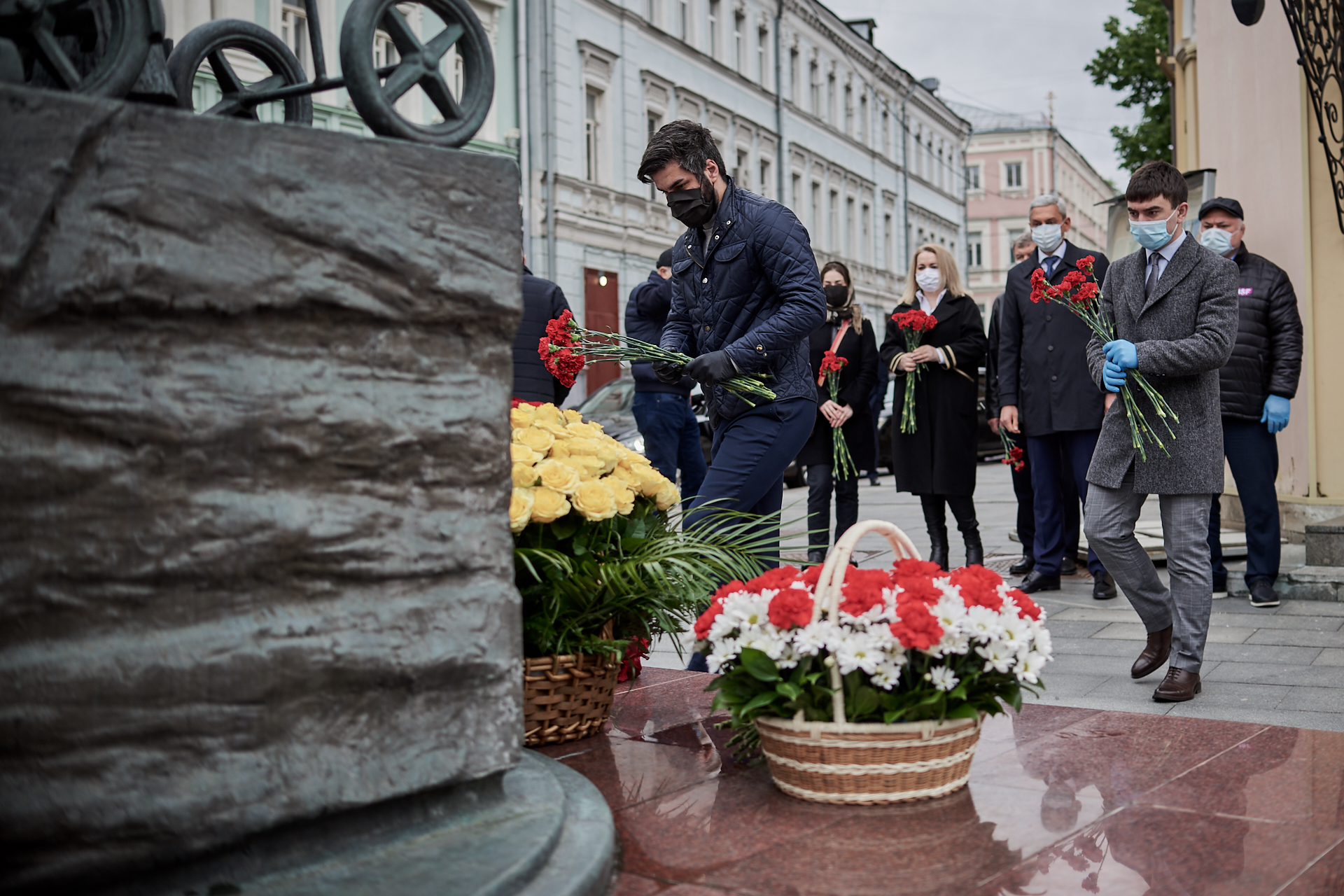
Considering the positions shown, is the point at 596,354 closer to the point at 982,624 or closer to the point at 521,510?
the point at 521,510

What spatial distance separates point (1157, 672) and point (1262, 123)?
5.70 metres

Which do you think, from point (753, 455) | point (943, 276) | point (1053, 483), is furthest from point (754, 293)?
point (943, 276)

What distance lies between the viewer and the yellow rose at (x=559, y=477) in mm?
3266

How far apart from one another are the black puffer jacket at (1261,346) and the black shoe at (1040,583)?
55.8 inches

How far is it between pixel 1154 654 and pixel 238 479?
3784 millimetres

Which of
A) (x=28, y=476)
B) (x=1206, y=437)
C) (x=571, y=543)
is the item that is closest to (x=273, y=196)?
(x=28, y=476)

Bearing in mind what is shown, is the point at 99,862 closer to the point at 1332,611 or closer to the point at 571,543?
the point at 571,543

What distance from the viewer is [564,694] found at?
10.7 ft

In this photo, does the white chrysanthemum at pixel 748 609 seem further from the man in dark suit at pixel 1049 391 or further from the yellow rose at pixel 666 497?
the man in dark suit at pixel 1049 391

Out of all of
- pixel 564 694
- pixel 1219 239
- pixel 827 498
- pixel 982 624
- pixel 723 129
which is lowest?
pixel 564 694

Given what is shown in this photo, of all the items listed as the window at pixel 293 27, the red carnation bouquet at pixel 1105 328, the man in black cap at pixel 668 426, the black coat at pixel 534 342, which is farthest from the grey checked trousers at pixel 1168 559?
the window at pixel 293 27

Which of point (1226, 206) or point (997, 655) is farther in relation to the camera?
point (1226, 206)

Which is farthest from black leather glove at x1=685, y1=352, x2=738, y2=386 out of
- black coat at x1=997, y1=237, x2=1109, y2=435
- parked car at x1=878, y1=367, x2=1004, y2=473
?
parked car at x1=878, y1=367, x2=1004, y2=473

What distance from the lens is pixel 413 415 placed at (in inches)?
88.7
